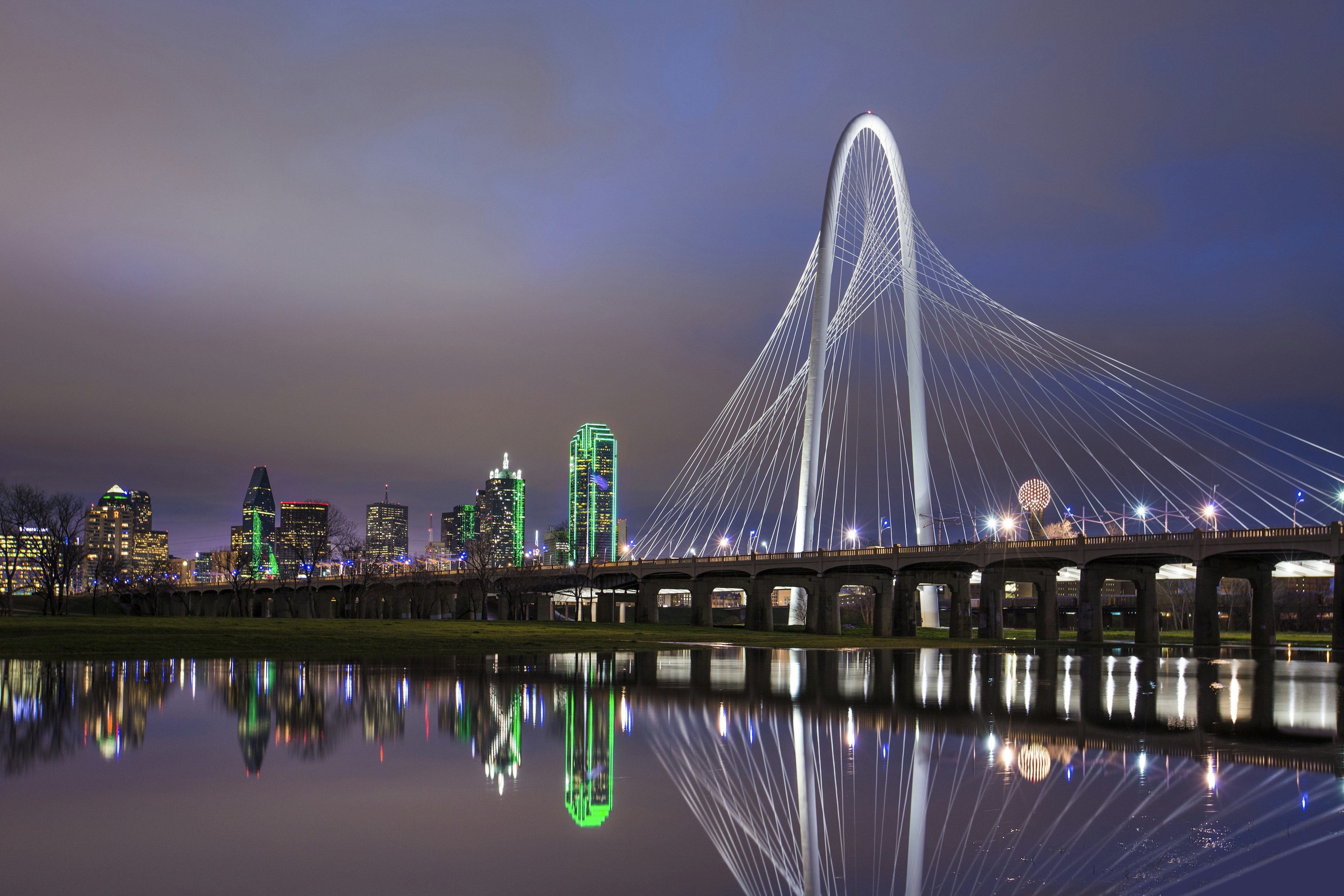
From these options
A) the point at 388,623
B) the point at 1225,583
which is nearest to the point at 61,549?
the point at 388,623

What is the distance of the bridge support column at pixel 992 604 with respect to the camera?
9675cm

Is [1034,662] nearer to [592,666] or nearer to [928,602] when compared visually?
[592,666]

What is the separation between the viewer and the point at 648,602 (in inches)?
5394

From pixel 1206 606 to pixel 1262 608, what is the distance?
12.9 feet

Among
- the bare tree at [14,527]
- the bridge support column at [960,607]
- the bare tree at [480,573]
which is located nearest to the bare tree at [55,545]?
the bare tree at [14,527]

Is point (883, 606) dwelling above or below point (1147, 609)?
below

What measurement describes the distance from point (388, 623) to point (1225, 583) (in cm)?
13730

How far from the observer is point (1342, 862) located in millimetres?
11328

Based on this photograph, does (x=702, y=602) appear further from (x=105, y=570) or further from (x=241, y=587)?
(x=105, y=570)

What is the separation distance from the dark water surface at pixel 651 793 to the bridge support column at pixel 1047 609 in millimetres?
67630

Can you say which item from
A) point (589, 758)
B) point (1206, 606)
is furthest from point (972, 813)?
point (1206, 606)

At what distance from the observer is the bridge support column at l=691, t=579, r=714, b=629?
126 metres

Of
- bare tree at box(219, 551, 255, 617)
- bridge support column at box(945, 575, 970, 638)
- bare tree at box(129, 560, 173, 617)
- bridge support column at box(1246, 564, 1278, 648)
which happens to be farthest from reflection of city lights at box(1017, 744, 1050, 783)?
bare tree at box(129, 560, 173, 617)

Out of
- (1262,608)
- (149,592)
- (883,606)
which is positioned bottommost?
(149,592)
